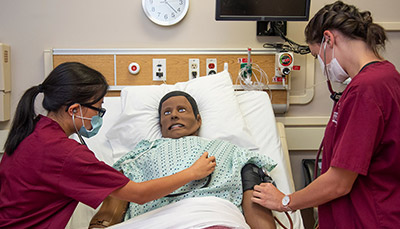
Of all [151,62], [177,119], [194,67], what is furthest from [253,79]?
[177,119]

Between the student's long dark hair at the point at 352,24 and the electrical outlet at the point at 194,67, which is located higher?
the student's long dark hair at the point at 352,24

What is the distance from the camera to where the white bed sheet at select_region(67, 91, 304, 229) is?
6.08 ft

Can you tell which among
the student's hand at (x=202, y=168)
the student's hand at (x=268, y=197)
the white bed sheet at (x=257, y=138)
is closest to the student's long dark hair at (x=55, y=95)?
the student's hand at (x=202, y=168)

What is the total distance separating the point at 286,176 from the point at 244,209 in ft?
1.45

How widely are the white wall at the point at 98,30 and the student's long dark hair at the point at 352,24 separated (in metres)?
1.25

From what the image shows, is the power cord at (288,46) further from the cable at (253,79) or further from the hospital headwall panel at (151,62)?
the cable at (253,79)

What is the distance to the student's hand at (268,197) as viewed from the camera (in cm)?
150

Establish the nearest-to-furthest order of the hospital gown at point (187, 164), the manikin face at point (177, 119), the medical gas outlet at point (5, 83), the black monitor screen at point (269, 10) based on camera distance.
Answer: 1. the hospital gown at point (187, 164)
2. the manikin face at point (177, 119)
3. the black monitor screen at point (269, 10)
4. the medical gas outlet at point (5, 83)

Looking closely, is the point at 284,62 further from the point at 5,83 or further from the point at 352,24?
the point at 5,83

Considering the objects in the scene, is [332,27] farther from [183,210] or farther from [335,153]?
[183,210]

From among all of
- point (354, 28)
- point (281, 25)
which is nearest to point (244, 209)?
point (354, 28)

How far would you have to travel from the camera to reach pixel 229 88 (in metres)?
2.28

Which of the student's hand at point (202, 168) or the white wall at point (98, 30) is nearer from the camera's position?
the student's hand at point (202, 168)

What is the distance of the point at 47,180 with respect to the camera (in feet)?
4.01
